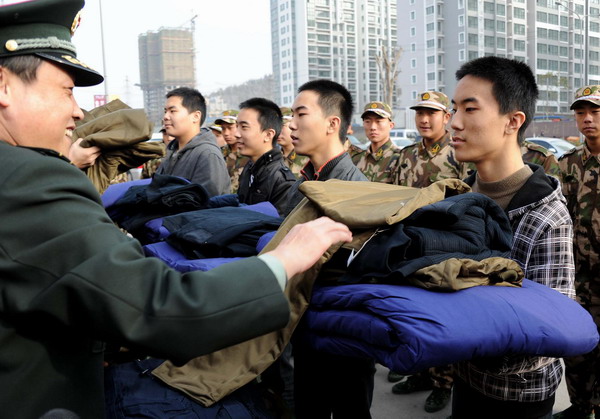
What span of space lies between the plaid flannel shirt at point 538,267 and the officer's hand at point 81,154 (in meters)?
1.90

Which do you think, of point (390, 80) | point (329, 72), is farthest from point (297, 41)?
point (390, 80)

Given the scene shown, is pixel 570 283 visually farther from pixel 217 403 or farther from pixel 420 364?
pixel 217 403

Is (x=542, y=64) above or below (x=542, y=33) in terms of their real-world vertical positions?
below

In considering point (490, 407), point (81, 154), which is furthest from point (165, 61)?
point (490, 407)

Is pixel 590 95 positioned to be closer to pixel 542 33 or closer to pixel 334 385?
pixel 334 385

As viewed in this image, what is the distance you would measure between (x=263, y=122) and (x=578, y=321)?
362 centimetres

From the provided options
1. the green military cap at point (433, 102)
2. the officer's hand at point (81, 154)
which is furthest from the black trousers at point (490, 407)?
the green military cap at point (433, 102)

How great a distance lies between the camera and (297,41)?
77938mm

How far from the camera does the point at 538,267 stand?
6.23ft

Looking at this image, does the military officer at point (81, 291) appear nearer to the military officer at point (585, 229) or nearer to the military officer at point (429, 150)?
the military officer at point (585, 229)

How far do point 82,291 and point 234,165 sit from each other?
713cm

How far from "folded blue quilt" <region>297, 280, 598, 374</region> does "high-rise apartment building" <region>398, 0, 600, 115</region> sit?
60.5 meters

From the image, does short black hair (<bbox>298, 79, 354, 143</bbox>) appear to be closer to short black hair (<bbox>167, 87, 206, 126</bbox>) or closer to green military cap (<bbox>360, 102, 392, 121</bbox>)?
short black hair (<bbox>167, 87, 206, 126</bbox>)

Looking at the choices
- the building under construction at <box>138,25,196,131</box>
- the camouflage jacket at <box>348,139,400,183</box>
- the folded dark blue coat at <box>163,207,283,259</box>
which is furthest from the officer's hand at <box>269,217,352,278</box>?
the building under construction at <box>138,25,196,131</box>
